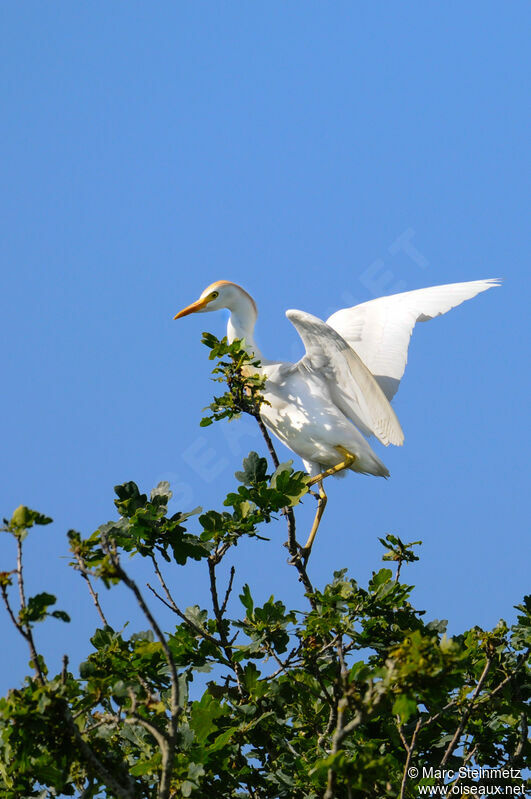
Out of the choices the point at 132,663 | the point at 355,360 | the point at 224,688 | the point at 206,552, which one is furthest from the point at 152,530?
the point at 355,360

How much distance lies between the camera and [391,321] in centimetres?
600

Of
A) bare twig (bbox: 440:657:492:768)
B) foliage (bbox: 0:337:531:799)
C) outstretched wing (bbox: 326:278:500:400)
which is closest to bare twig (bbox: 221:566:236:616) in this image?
foliage (bbox: 0:337:531:799)

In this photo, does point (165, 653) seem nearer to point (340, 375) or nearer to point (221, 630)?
point (221, 630)

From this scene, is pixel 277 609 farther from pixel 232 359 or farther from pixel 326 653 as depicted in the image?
pixel 232 359

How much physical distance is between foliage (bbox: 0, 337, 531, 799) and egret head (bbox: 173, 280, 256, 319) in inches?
79.8

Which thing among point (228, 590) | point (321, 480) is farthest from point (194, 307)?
point (228, 590)

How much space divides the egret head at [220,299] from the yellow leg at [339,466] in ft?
3.94

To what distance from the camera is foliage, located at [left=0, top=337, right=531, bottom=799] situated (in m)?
2.46

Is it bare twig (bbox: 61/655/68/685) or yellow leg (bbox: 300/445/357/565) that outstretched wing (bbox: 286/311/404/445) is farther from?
bare twig (bbox: 61/655/68/685)

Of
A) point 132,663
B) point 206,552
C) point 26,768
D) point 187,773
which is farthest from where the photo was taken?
point 206,552

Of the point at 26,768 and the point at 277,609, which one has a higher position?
the point at 277,609

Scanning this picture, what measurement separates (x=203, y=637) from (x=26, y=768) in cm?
126

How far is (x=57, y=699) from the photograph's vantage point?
2.39 m

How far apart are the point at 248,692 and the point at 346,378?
2.37m
